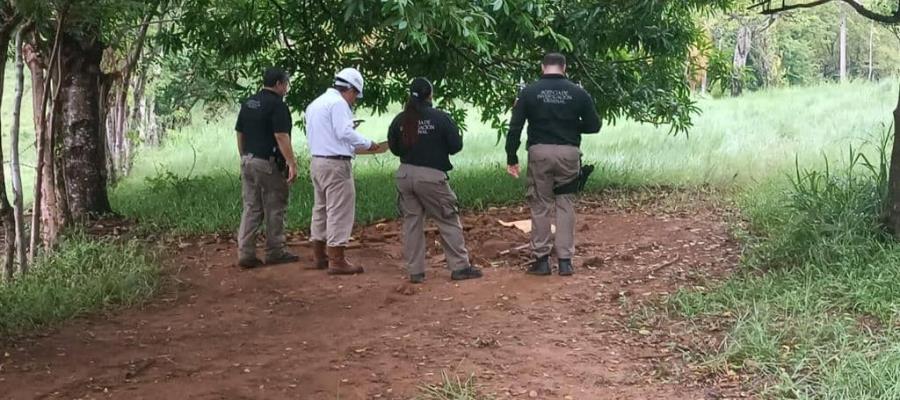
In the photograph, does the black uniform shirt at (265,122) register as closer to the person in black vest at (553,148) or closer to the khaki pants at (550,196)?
the person in black vest at (553,148)

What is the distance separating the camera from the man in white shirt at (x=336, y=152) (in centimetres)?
636

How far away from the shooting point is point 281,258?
705 cm

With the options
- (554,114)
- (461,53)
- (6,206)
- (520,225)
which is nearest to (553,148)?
(554,114)

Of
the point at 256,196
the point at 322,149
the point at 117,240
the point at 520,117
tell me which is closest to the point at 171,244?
the point at 117,240

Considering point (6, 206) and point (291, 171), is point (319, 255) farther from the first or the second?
point (6, 206)

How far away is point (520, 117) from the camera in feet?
20.0

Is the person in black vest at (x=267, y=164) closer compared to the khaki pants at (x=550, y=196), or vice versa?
the khaki pants at (x=550, y=196)

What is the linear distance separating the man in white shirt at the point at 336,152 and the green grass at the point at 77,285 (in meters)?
1.47

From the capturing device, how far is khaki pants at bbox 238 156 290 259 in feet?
22.3

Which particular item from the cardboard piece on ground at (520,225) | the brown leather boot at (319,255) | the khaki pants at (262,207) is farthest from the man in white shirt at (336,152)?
the cardboard piece on ground at (520,225)

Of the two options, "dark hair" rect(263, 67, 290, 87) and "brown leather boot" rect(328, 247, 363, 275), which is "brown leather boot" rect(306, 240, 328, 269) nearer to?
"brown leather boot" rect(328, 247, 363, 275)

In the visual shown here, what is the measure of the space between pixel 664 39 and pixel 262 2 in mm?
4809

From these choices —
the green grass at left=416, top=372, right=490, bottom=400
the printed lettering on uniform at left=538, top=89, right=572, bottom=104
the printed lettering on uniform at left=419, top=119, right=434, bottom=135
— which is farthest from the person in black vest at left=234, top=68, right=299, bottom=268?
the green grass at left=416, top=372, right=490, bottom=400

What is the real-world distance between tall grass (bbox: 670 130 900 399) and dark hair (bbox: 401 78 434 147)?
226cm
